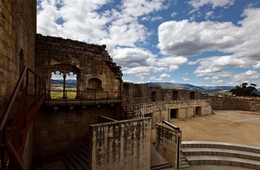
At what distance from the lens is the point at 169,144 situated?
32.2ft

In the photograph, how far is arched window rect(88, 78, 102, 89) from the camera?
1171 cm

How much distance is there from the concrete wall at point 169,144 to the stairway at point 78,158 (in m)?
4.69

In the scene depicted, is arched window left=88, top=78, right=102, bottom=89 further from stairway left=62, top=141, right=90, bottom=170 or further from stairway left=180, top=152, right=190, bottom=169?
stairway left=180, top=152, right=190, bottom=169

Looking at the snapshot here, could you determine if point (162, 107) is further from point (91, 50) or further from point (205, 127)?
point (91, 50)

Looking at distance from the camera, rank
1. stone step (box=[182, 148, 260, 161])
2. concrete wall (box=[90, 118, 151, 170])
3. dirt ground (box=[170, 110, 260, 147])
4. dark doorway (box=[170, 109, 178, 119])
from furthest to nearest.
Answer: dark doorway (box=[170, 109, 178, 119]), dirt ground (box=[170, 110, 260, 147]), stone step (box=[182, 148, 260, 161]), concrete wall (box=[90, 118, 151, 170])

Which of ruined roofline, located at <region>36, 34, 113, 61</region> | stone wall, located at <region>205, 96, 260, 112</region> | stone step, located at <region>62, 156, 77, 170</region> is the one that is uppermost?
ruined roofline, located at <region>36, 34, 113, 61</region>

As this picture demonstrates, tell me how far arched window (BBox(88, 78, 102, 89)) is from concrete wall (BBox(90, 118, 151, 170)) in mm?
4841

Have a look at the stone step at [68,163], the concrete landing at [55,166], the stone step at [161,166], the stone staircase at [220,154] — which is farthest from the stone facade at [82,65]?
the stone staircase at [220,154]

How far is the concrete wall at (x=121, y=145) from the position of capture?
284 inches

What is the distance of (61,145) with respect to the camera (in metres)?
9.99

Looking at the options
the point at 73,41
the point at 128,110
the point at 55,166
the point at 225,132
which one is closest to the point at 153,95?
the point at 225,132

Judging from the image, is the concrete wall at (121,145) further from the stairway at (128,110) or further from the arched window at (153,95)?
the arched window at (153,95)

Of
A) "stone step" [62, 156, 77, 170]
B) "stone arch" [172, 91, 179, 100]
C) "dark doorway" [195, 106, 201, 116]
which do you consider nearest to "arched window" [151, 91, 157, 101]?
"stone arch" [172, 91, 179, 100]

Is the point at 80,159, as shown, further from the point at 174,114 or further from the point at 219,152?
the point at 174,114
